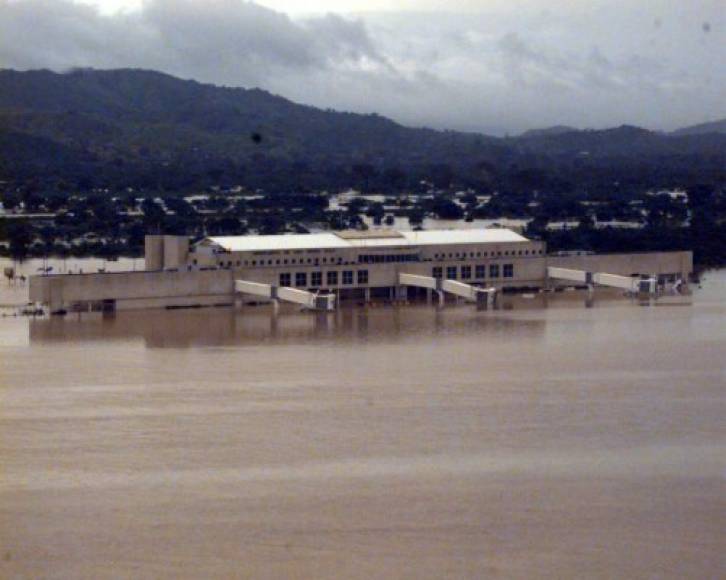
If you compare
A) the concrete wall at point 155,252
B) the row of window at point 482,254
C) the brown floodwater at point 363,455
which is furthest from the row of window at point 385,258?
the brown floodwater at point 363,455

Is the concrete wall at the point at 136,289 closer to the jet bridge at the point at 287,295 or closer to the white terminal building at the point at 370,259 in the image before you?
the jet bridge at the point at 287,295

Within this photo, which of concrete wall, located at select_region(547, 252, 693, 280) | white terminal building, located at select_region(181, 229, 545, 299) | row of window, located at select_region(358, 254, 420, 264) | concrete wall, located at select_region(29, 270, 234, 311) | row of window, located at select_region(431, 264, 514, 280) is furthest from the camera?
concrete wall, located at select_region(547, 252, 693, 280)

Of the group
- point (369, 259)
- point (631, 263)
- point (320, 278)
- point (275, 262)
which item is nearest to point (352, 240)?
point (369, 259)

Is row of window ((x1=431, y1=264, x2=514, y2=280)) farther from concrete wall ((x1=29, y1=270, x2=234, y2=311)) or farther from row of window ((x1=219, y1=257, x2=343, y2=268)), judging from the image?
concrete wall ((x1=29, y1=270, x2=234, y2=311))

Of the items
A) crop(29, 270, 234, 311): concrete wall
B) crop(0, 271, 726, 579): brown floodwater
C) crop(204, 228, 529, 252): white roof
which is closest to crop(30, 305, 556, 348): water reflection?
crop(0, 271, 726, 579): brown floodwater

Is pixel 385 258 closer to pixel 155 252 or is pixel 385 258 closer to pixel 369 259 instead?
pixel 369 259

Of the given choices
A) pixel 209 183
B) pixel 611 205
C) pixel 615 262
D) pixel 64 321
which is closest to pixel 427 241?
pixel 615 262
